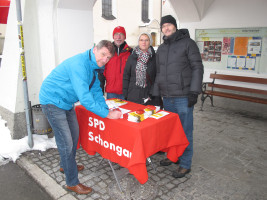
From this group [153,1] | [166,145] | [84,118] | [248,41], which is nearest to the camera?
[166,145]

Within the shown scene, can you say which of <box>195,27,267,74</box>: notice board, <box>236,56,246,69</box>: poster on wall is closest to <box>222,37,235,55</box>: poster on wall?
<box>195,27,267,74</box>: notice board

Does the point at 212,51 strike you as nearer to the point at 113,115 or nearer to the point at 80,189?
the point at 113,115

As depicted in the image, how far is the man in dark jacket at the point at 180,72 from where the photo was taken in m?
2.99

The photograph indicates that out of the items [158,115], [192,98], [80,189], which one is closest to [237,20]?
[192,98]

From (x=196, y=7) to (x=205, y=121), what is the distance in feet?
10.7

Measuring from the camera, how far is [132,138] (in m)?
2.49

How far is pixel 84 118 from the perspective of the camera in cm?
315

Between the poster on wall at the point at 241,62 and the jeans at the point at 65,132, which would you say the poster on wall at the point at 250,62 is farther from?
the jeans at the point at 65,132

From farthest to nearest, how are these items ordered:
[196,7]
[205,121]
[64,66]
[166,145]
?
[196,7]
[205,121]
[166,145]
[64,66]

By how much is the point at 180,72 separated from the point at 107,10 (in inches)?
881

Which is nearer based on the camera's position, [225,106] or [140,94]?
[140,94]

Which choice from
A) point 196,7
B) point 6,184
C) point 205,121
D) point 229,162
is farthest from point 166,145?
point 196,7

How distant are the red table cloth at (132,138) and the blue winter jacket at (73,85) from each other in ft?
1.01

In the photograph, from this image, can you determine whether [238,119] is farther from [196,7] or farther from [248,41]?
[196,7]
